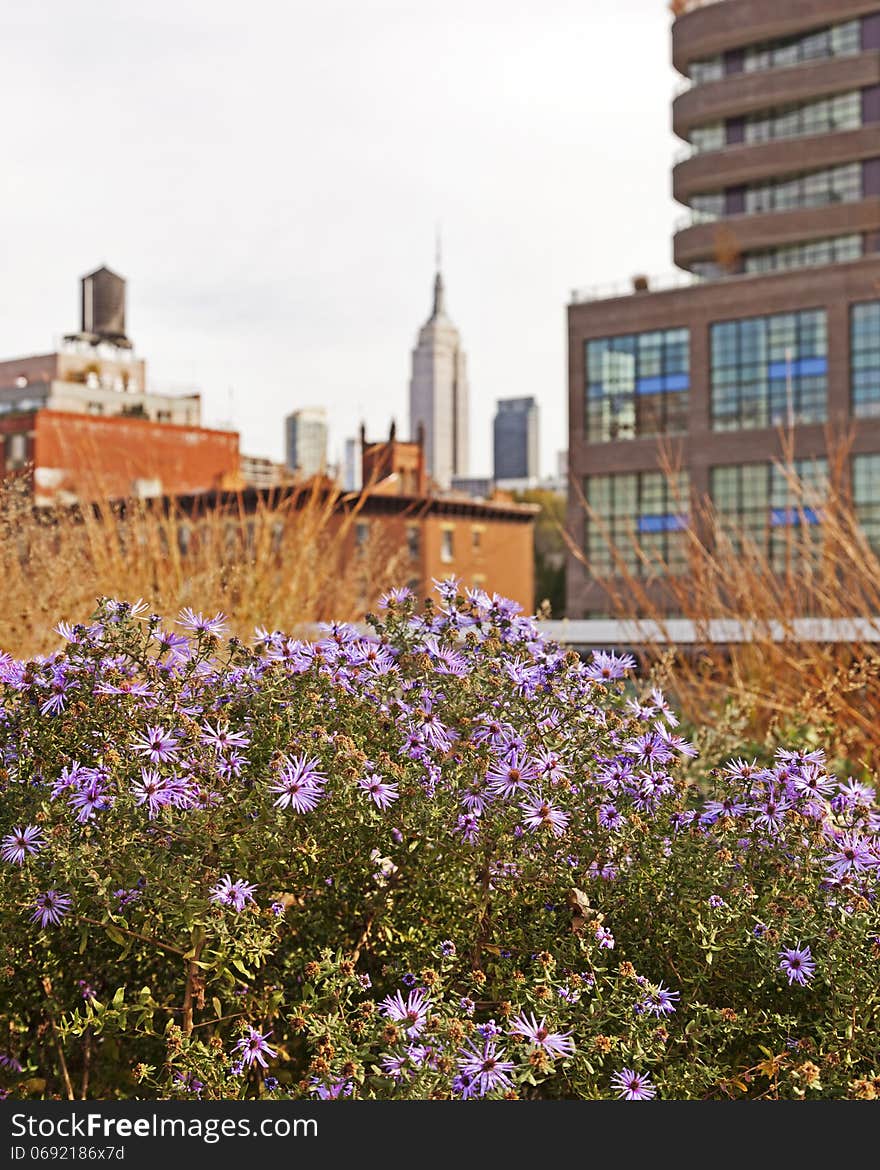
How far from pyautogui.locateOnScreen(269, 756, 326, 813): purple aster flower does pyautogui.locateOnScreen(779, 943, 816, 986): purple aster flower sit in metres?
0.82

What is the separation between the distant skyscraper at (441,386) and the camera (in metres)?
175

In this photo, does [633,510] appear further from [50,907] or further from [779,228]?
[50,907]

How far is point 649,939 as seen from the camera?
86.9 inches

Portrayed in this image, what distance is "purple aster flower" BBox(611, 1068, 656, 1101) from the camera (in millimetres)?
1807

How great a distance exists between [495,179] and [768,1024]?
4157 mm

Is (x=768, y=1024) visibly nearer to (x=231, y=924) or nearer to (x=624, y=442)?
(x=231, y=924)

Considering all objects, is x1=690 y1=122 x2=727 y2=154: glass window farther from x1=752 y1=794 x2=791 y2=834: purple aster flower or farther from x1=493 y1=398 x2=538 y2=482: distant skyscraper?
x1=493 y1=398 x2=538 y2=482: distant skyscraper

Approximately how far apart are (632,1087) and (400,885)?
710mm

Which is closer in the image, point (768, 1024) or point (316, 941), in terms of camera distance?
point (768, 1024)

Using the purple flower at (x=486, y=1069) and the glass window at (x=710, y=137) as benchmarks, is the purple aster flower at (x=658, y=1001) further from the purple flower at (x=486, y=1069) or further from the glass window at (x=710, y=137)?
the glass window at (x=710, y=137)

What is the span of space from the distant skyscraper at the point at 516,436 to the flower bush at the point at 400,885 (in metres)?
157

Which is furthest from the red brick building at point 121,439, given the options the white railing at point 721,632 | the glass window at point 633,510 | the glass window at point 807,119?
the white railing at point 721,632


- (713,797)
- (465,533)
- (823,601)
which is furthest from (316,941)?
(465,533)

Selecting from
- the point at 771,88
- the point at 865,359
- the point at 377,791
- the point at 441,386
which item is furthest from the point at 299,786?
the point at 441,386
